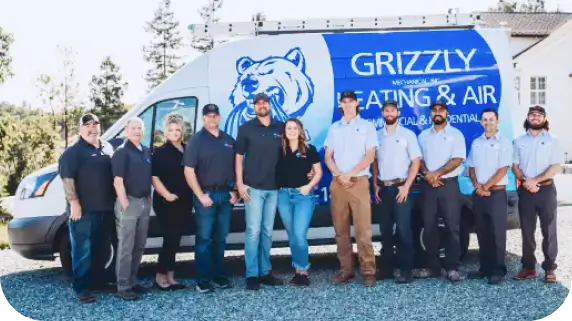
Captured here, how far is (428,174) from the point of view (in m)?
6.78

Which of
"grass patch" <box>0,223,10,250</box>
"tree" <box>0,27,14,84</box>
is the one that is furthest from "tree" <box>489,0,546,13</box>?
"grass patch" <box>0,223,10,250</box>

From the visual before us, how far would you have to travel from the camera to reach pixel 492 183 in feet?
22.0

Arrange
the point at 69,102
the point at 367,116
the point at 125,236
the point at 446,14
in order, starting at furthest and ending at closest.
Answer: the point at 69,102 < the point at 446,14 < the point at 367,116 < the point at 125,236

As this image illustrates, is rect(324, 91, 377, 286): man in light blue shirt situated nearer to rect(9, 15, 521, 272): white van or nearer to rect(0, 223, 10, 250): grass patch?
rect(9, 15, 521, 272): white van

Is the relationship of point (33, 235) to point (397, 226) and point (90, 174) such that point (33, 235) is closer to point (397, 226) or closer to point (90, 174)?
point (90, 174)

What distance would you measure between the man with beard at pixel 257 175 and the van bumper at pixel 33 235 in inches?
85.6

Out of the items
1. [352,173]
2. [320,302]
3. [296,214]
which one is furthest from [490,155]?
[320,302]

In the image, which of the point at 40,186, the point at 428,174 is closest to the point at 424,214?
the point at 428,174

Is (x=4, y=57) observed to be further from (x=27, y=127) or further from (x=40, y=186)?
(x=40, y=186)

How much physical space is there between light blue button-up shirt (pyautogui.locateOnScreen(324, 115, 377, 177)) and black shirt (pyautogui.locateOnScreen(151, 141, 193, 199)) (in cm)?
160

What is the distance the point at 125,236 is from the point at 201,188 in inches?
35.1

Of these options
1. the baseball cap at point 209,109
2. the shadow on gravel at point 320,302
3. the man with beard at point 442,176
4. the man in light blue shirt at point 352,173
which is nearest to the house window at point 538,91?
the shadow on gravel at point 320,302

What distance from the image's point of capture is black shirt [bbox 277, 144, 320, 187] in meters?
6.54

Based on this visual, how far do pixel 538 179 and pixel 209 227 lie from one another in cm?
349
